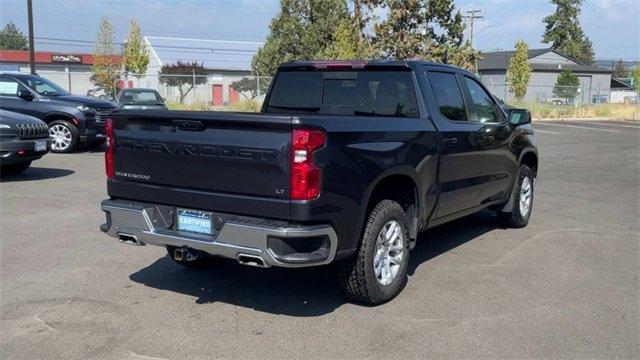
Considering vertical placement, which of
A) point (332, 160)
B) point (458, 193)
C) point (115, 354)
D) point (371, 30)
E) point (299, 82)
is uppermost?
point (371, 30)

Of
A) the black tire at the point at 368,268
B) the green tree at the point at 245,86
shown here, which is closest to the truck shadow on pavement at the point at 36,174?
the black tire at the point at 368,268

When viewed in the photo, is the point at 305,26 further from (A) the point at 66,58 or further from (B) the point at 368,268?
(A) the point at 66,58

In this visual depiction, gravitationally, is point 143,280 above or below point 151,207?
below

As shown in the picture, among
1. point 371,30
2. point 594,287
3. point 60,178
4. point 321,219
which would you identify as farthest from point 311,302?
point 371,30

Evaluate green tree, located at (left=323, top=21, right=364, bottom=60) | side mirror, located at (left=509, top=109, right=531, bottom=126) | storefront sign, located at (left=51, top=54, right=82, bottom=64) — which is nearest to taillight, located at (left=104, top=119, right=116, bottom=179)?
side mirror, located at (left=509, top=109, right=531, bottom=126)

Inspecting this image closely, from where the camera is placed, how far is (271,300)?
5172 mm

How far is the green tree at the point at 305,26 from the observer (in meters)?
32.8

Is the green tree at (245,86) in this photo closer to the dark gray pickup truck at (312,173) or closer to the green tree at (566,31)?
the dark gray pickup truck at (312,173)

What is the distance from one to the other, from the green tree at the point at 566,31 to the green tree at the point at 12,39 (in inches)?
3395

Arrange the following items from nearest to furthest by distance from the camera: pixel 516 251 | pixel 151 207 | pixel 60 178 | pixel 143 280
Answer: pixel 151 207 → pixel 143 280 → pixel 516 251 → pixel 60 178

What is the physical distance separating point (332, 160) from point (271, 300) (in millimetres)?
1432

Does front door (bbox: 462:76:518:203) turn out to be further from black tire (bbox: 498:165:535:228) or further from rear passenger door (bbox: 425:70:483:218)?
black tire (bbox: 498:165:535:228)

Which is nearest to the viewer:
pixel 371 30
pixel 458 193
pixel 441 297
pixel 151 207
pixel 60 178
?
pixel 151 207

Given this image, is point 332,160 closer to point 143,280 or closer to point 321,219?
point 321,219
